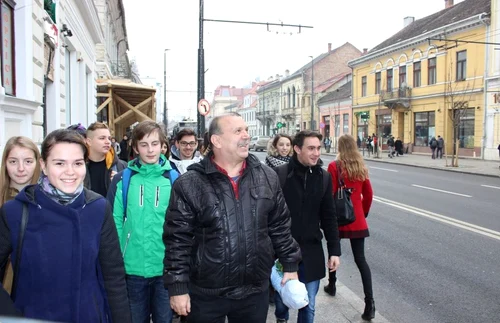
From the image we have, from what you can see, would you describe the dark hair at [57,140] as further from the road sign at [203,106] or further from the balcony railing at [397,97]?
the balcony railing at [397,97]

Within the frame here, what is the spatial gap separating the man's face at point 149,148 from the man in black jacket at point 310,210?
1.11 meters

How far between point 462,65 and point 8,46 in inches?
1213

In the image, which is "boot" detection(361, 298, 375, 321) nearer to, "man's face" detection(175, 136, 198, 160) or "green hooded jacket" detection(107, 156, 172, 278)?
"green hooded jacket" detection(107, 156, 172, 278)

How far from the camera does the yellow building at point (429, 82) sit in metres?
28.7

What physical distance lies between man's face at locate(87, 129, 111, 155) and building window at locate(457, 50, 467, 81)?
30.6 metres

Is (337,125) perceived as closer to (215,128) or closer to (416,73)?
(416,73)

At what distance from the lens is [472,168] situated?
2261cm

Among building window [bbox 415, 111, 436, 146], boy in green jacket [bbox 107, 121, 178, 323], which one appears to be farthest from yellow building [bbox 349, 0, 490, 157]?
boy in green jacket [bbox 107, 121, 178, 323]

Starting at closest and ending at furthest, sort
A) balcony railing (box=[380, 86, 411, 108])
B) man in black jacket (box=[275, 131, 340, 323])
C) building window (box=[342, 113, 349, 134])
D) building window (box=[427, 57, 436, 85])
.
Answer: man in black jacket (box=[275, 131, 340, 323]) → building window (box=[427, 57, 436, 85]) → balcony railing (box=[380, 86, 411, 108]) → building window (box=[342, 113, 349, 134])

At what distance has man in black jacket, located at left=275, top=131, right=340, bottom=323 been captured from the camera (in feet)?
12.3

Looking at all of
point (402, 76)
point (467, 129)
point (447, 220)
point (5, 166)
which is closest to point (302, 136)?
point (5, 166)

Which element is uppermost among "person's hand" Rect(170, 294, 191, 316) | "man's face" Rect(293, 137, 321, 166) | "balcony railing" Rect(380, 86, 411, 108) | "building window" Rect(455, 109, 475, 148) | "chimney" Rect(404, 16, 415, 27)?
"chimney" Rect(404, 16, 415, 27)

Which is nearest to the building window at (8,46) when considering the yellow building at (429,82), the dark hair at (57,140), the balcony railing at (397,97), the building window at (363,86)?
the dark hair at (57,140)

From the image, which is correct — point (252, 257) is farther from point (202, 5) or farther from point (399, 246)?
point (202, 5)
